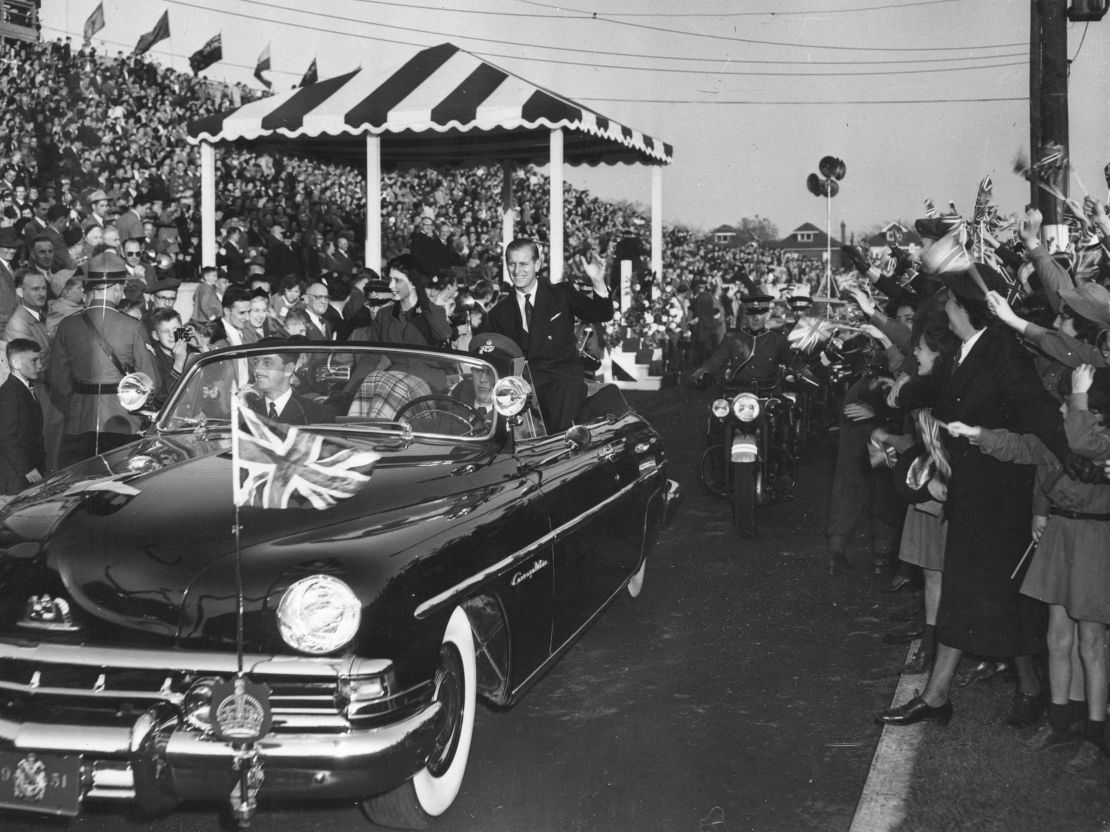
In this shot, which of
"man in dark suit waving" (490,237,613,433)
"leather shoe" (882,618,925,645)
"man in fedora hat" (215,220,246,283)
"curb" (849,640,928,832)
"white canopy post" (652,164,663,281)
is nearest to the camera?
"curb" (849,640,928,832)

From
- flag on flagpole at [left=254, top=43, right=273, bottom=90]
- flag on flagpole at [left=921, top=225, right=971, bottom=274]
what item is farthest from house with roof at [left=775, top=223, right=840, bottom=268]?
flag on flagpole at [left=921, top=225, right=971, bottom=274]

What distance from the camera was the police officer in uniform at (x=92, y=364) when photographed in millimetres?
7590

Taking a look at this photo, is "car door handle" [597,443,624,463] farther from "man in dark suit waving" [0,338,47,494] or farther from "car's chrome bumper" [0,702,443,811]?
"man in dark suit waving" [0,338,47,494]

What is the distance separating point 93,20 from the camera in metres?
26.6

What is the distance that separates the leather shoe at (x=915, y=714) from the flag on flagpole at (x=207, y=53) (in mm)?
23598

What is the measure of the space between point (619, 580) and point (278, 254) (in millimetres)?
11497

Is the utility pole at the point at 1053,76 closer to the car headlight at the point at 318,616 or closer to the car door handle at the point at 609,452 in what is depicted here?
the car door handle at the point at 609,452

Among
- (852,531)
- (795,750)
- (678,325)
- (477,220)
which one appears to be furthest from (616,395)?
(477,220)

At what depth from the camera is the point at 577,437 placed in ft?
17.7

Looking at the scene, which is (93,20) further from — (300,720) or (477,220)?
(300,720)

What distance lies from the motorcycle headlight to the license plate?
6510 millimetres

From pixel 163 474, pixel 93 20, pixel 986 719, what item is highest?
pixel 93 20

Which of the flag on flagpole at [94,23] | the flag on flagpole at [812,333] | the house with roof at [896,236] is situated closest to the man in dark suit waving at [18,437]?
the flag on flagpole at [812,333]

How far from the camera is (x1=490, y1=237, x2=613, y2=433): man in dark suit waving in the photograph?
22.3 feet
